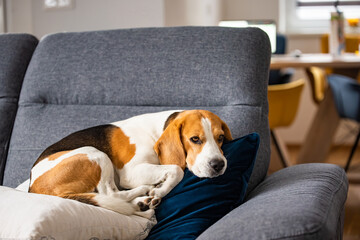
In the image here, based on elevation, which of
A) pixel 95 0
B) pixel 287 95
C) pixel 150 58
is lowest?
pixel 287 95

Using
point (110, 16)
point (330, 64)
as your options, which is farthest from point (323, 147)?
point (110, 16)

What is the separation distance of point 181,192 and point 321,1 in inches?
168

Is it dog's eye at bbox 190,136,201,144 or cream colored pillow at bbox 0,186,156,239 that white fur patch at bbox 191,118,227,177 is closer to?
dog's eye at bbox 190,136,201,144

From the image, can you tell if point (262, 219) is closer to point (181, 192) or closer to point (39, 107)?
point (181, 192)

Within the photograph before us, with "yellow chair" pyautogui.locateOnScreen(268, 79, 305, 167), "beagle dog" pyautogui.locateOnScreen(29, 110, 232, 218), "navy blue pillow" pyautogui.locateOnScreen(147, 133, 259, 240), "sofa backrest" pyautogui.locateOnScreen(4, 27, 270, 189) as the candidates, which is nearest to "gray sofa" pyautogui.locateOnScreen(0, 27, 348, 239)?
"sofa backrest" pyautogui.locateOnScreen(4, 27, 270, 189)

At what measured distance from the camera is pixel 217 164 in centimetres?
133

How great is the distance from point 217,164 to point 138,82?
0.58 metres

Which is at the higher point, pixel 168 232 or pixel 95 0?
pixel 95 0

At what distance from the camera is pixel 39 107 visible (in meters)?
1.88

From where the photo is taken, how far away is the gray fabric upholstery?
191 centimetres

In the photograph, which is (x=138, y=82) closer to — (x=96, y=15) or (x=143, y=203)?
(x=143, y=203)

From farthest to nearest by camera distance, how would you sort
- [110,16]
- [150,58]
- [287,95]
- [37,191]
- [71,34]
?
1. [287,95]
2. [110,16]
3. [71,34]
4. [150,58]
5. [37,191]

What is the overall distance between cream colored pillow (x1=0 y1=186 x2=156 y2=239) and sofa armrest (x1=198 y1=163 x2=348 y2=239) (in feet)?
0.75

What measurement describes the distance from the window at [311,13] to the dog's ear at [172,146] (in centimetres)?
393
